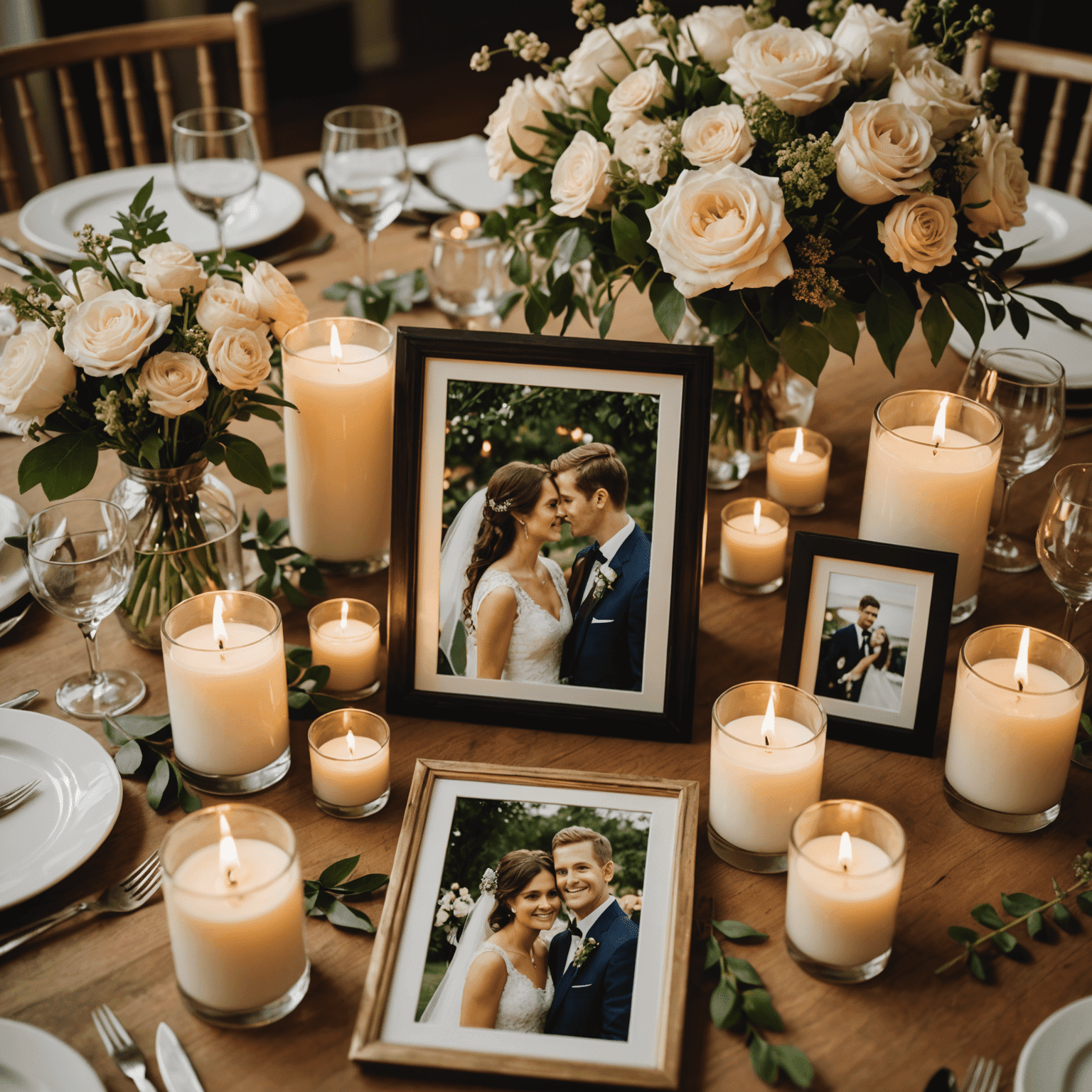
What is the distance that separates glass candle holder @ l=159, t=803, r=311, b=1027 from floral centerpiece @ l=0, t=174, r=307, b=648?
406mm

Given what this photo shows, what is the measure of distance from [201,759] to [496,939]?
0.33m

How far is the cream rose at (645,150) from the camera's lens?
1.17 metres

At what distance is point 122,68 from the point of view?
7.61 feet

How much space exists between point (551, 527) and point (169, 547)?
16.4 inches

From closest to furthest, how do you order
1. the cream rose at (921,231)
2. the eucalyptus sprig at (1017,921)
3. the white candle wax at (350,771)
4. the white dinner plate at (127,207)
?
the eucalyptus sprig at (1017,921), the white candle wax at (350,771), the cream rose at (921,231), the white dinner plate at (127,207)

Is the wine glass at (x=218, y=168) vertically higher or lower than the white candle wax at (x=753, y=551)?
higher

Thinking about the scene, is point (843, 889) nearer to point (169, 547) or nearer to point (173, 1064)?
point (173, 1064)

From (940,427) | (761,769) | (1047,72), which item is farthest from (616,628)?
(1047,72)

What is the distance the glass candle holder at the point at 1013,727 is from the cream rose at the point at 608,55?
0.76 m

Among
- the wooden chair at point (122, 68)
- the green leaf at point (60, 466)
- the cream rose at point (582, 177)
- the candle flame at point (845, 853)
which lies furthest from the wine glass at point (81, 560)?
the wooden chair at point (122, 68)

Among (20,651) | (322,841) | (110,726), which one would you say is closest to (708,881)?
(322,841)

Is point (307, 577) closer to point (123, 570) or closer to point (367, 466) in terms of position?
point (367, 466)

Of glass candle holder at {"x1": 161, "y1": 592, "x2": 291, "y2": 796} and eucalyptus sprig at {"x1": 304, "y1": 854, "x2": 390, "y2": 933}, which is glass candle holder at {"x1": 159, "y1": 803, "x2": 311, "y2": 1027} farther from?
glass candle holder at {"x1": 161, "y1": 592, "x2": 291, "y2": 796}

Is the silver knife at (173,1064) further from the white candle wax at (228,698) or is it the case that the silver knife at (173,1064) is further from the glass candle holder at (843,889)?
the glass candle holder at (843,889)
